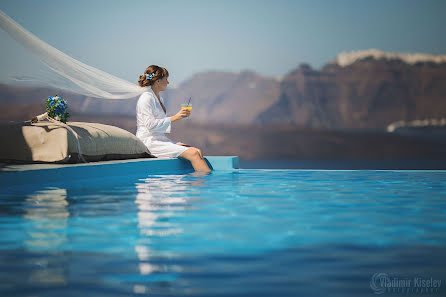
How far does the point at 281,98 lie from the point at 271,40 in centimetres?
780

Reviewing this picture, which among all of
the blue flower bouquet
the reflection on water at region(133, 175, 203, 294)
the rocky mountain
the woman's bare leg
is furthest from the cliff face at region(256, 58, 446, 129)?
the reflection on water at region(133, 175, 203, 294)

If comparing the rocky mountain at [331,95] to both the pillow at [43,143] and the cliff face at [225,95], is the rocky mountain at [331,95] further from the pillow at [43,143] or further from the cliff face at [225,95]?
the pillow at [43,143]

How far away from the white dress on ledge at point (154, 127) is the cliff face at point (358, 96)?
58.9ft

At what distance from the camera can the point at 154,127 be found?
6.50 metres

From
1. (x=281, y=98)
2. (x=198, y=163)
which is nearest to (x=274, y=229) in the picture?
(x=198, y=163)

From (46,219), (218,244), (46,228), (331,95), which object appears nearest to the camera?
(218,244)

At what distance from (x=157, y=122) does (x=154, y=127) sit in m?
0.07

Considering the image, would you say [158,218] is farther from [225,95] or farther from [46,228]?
[225,95]

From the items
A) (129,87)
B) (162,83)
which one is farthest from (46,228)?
(129,87)

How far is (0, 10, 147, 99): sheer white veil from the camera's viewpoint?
580 centimetres

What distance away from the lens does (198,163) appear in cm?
665

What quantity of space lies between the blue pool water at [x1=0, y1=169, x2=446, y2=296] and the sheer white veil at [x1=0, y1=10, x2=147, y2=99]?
256 centimetres

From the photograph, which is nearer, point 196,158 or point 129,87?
point 196,158

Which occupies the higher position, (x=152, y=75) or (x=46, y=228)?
(x=152, y=75)
